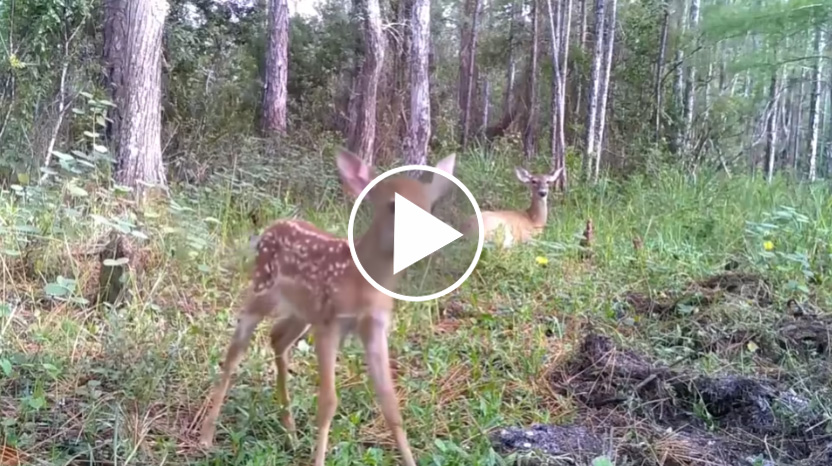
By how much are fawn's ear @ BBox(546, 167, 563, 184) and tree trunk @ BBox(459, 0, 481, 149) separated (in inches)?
21.2

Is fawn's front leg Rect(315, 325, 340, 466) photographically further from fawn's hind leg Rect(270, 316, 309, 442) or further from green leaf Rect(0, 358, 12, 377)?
green leaf Rect(0, 358, 12, 377)

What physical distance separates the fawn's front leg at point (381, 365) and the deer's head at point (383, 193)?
20 centimetres

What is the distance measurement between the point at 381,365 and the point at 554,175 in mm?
2498

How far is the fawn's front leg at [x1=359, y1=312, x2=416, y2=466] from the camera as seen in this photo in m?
1.56

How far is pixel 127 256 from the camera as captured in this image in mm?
2510

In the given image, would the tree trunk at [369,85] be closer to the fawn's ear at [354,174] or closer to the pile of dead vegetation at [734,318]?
the fawn's ear at [354,174]

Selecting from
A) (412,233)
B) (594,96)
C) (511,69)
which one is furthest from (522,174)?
(412,233)

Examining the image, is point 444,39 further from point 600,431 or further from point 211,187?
point 600,431

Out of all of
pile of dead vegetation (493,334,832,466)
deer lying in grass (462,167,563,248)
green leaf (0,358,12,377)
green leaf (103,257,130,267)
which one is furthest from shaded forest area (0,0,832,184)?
green leaf (0,358,12,377)

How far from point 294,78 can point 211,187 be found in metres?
2.41

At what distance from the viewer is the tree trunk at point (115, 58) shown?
318cm

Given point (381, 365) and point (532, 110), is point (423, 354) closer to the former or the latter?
point (381, 365)

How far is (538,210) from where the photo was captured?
3943mm

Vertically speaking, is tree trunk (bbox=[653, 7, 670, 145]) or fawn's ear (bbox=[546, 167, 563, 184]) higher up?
tree trunk (bbox=[653, 7, 670, 145])
